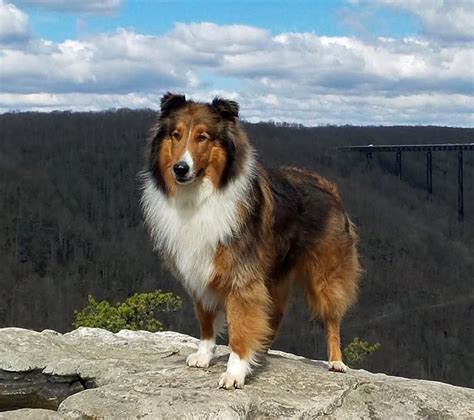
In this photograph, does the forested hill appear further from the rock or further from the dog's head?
the dog's head

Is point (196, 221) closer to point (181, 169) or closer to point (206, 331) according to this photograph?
point (181, 169)

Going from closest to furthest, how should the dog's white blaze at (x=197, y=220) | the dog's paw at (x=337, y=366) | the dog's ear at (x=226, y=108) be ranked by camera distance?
the dog's white blaze at (x=197, y=220) → the dog's ear at (x=226, y=108) → the dog's paw at (x=337, y=366)

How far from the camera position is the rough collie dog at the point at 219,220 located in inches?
247

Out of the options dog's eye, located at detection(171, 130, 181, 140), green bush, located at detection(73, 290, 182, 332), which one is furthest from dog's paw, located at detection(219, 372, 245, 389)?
green bush, located at detection(73, 290, 182, 332)

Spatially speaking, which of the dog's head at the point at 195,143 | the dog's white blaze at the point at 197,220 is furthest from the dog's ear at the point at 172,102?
the dog's white blaze at the point at 197,220

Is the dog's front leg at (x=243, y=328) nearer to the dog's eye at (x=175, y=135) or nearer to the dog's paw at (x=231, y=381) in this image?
the dog's paw at (x=231, y=381)

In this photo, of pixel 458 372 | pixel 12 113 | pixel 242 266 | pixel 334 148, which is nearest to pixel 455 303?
pixel 458 372

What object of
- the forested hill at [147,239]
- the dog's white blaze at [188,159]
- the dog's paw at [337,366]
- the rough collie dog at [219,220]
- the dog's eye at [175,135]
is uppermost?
the dog's eye at [175,135]

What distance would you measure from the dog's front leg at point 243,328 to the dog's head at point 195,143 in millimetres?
936

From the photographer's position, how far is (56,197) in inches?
2901

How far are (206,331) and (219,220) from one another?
4.19ft

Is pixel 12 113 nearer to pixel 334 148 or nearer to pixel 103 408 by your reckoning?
pixel 334 148

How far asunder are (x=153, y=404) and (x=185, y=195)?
1593mm

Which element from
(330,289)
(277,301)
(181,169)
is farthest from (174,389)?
(330,289)
